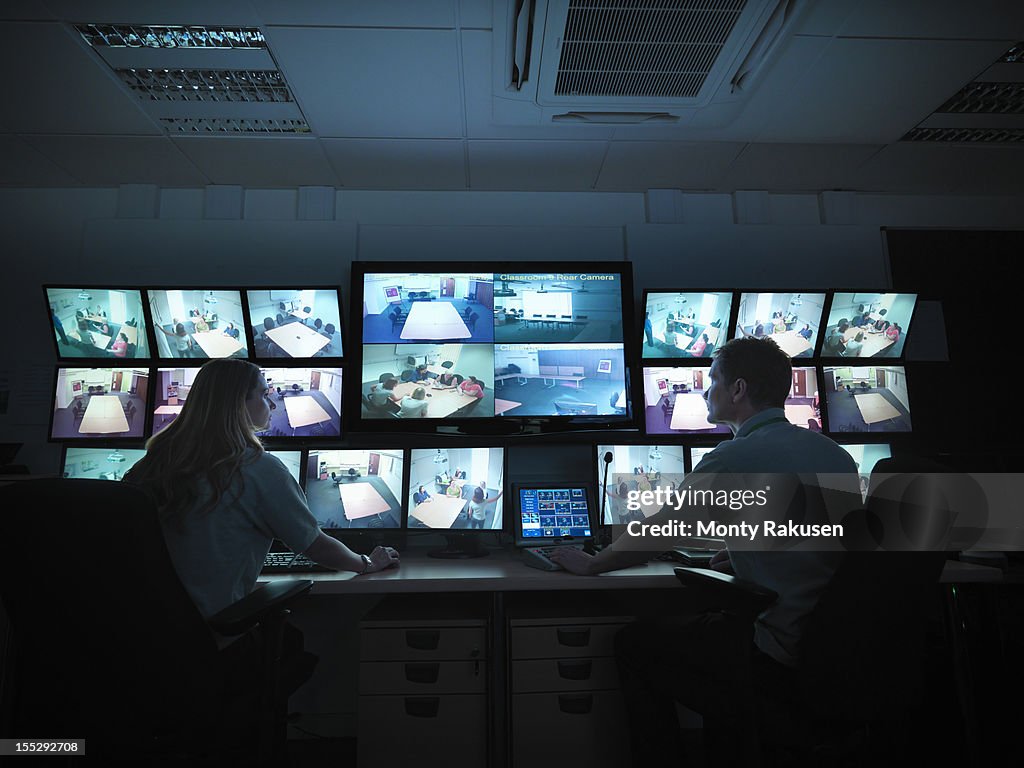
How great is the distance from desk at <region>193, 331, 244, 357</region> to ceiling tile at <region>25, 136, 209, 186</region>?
2.95ft

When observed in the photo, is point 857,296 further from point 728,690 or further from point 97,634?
point 97,634

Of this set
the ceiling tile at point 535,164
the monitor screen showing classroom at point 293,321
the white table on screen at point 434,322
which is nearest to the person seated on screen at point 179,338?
the monitor screen showing classroom at point 293,321

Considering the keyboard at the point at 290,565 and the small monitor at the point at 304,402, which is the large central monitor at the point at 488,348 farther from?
the keyboard at the point at 290,565

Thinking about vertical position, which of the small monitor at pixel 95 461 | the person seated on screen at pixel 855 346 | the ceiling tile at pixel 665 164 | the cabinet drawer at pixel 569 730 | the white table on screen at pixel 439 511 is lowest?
the cabinet drawer at pixel 569 730

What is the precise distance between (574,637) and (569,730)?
0.91 ft

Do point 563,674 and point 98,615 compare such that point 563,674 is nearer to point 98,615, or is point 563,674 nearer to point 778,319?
point 98,615

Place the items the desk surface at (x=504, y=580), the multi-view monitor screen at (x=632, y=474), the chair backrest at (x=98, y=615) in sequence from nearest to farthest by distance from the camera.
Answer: the chair backrest at (x=98, y=615), the desk surface at (x=504, y=580), the multi-view monitor screen at (x=632, y=474)

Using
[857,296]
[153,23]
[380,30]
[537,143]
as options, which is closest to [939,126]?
[857,296]

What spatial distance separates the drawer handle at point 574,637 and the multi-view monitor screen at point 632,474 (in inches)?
21.9

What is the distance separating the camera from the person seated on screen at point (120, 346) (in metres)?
2.45

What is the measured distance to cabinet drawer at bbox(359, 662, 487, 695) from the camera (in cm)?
182

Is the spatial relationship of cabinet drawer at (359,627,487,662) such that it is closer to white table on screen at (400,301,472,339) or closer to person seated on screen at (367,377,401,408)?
person seated on screen at (367,377,401,408)

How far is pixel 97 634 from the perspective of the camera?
3.82 feet

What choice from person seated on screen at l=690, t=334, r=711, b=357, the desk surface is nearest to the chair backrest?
the desk surface
